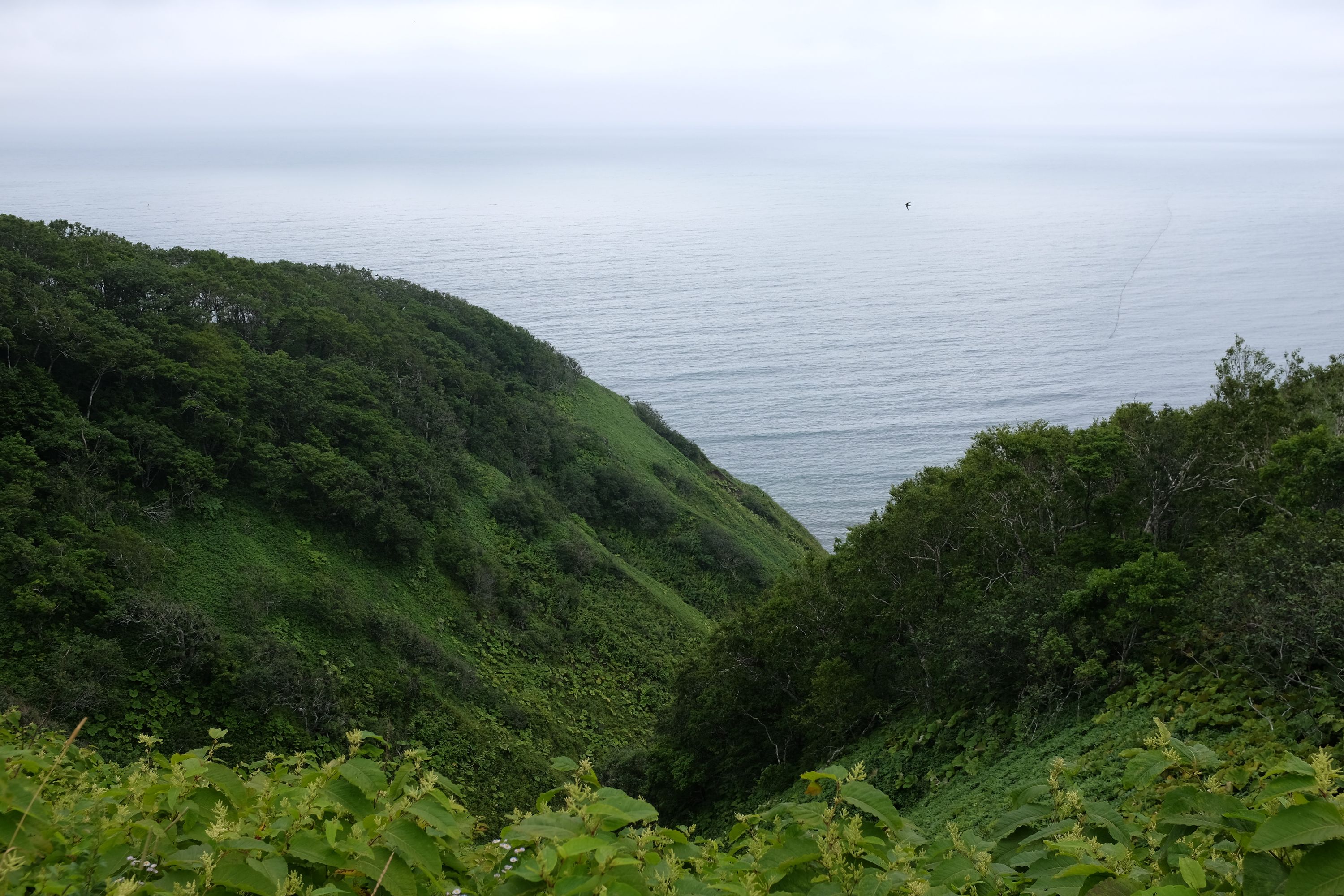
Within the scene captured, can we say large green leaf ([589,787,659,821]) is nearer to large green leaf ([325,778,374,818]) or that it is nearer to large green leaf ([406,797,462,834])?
large green leaf ([406,797,462,834])

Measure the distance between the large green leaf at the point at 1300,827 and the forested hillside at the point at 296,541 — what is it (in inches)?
829

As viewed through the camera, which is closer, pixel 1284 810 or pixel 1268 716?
pixel 1284 810

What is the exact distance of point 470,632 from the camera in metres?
28.9

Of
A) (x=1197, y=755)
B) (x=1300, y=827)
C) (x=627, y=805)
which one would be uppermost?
(x=1300, y=827)

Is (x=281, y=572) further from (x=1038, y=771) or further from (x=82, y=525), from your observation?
(x=1038, y=771)

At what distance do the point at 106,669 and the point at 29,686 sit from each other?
1.51m

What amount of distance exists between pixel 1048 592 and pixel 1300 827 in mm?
14374

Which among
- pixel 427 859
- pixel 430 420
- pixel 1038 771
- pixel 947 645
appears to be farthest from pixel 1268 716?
pixel 430 420

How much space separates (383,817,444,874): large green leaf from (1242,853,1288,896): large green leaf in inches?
121

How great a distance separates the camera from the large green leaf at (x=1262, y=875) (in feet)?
10.1

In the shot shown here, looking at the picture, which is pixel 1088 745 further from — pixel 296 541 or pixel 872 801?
pixel 296 541

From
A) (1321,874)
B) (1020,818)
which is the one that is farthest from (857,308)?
(1321,874)

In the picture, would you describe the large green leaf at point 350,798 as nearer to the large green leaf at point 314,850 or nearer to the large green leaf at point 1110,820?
the large green leaf at point 314,850

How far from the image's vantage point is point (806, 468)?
7450 cm
